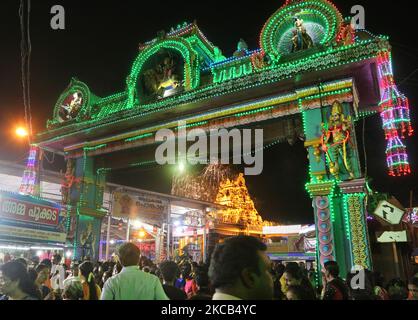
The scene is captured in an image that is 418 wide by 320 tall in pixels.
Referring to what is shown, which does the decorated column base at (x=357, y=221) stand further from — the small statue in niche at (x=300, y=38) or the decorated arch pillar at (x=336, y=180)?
the small statue in niche at (x=300, y=38)

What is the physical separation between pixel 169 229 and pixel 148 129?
6809 millimetres

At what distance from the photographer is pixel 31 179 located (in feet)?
48.0

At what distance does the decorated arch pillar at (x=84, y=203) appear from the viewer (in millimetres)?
14266

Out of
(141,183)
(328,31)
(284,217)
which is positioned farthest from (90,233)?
(284,217)

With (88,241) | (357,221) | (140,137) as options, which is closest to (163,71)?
(140,137)

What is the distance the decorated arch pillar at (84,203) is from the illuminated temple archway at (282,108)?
5 centimetres

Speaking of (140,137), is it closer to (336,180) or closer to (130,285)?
(336,180)

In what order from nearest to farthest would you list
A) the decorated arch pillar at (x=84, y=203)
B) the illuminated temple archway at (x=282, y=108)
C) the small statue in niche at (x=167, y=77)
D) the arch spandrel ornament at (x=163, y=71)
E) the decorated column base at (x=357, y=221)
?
1. the decorated column base at (x=357, y=221)
2. the illuminated temple archway at (x=282, y=108)
3. the arch spandrel ornament at (x=163, y=71)
4. the small statue in niche at (x=167, y=77)
5. the decorated arch pillar at (x=84, y=203)

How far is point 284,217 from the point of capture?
1220 inches

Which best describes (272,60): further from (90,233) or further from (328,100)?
(90,233)

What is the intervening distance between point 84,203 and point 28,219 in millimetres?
8760

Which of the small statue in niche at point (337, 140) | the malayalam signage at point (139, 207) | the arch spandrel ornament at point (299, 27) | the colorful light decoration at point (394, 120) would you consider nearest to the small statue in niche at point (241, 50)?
the arch spandrel ornament at point (299, 27)

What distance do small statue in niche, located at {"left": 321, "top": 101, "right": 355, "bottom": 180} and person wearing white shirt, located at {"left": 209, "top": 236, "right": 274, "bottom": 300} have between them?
7873mm

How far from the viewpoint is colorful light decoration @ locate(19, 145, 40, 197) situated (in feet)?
47.1
